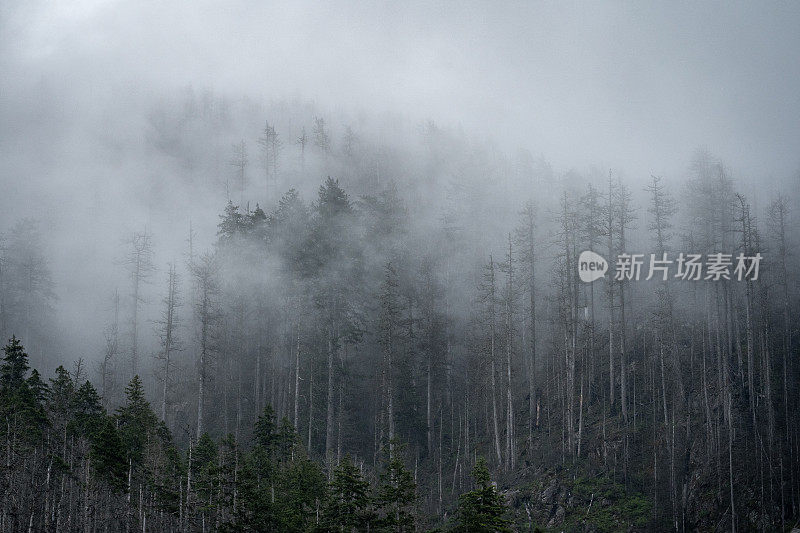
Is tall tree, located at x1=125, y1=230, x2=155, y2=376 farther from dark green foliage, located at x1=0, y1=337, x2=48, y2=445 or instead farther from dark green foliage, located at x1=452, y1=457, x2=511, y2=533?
dark green foliage, located at x1=452, y1=457, x2=511, y2=533

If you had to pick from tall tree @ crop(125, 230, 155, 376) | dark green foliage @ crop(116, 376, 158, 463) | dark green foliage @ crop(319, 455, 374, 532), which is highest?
tall tree @ crop(125, 230, 155, 376)

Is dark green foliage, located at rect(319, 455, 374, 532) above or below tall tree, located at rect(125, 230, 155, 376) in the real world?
below

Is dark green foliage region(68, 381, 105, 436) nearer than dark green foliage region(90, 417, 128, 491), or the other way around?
dark green foliage region(90, 417, 128, 491)

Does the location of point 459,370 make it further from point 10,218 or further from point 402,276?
point 10,218

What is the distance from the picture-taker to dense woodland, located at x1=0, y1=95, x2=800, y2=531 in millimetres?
28562

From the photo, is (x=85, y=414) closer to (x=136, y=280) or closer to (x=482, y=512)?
(x=136, y=280)

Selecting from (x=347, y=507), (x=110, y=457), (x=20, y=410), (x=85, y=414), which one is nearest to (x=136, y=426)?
(x=110, y=457)

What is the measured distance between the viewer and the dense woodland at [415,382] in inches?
1125

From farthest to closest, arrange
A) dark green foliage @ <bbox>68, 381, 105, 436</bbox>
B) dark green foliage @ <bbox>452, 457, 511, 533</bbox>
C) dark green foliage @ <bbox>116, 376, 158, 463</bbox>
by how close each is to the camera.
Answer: dark green foliage @ <bbox>68, 381, 105, 436</bbox>, dark green foliage @ <bbox>116, 376, 158, 463</bbox>, dark green foliage @ <bbox>452, 457, 511, 533</bbox>

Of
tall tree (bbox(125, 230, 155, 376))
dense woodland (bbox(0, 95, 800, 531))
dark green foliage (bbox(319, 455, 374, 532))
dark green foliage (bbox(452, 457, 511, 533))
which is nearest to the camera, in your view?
dark green foliage (bbox(452, 457, 511, 533))

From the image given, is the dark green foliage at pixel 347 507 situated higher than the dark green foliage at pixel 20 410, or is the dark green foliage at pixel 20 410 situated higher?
the dark green foliage at pixel 20 410

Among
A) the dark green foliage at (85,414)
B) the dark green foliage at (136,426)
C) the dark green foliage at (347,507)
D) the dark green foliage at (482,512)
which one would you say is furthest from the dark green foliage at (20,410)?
the dark green foliage at (482,512)

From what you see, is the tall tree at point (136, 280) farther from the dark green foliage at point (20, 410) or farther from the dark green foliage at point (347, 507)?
the dark green foliage at point (347, 507)

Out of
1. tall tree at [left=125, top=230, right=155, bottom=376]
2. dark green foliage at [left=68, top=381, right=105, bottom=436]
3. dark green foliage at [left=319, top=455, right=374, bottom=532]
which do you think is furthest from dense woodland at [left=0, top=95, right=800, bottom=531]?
tall tree at [left=125, top=230, right=155, bottom=376]
